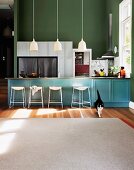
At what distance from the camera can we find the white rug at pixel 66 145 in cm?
304

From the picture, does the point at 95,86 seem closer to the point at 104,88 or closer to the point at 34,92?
the point at 104,88

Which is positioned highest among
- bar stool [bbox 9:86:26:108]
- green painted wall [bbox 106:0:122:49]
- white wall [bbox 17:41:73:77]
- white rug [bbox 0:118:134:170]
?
green painted wall [bbox 106:0:122:49]

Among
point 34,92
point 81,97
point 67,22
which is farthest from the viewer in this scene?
point 67,22

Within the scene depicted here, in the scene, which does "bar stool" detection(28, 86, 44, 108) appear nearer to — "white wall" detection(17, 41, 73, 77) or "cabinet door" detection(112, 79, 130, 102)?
"cabinet door" detection(112, 79, 130, 102)

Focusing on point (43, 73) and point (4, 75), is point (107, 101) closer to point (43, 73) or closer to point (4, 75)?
point (43, 73)

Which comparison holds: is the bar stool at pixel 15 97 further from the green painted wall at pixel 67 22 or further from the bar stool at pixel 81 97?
the green painted wall at pixel 67 22

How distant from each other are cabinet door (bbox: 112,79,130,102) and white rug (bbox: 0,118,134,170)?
2.47 meters

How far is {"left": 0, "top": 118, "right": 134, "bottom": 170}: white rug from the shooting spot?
3.04 meters

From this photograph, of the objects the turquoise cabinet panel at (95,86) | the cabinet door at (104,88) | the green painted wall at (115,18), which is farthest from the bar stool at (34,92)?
the green painted wall at (115,18)

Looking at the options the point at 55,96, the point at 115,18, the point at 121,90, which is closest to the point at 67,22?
the point at 115,18

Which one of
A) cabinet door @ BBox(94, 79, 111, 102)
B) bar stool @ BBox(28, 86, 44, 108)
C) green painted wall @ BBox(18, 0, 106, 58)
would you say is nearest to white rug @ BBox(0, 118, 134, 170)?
cabinet door @ BBox(94, 79, 111, 102)

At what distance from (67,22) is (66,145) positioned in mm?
7928

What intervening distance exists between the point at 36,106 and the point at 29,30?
3757 mm

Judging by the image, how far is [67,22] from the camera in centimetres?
1113
